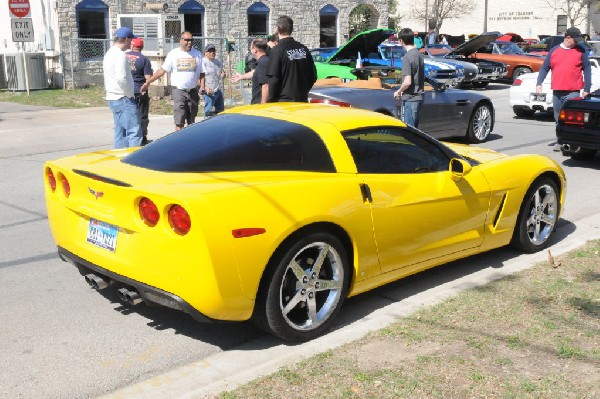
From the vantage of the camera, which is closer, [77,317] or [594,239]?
[77,317]

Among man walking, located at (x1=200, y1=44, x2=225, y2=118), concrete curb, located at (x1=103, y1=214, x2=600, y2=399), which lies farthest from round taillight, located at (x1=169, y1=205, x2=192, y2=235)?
man walking, located at (x1=200, y1=44, x2=225, y2=118)

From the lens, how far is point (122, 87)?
374 inches

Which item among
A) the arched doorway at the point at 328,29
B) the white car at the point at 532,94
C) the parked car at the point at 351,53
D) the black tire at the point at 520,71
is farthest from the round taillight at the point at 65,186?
the arched doorway at the point at 328,29

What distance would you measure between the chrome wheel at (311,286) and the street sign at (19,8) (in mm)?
18917

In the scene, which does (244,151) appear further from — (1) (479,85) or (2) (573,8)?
(2) (573,8)

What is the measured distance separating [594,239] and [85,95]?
1829 centimetres

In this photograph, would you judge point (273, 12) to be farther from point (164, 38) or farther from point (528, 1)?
point (528, 1)

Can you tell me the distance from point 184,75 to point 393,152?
283 inches

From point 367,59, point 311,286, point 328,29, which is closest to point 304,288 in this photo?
point 311,286

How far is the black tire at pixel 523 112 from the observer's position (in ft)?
52.3

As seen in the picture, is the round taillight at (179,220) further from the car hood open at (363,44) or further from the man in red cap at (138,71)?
the car hood open at (363,44)

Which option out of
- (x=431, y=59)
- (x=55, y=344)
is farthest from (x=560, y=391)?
(x=431, y=59)

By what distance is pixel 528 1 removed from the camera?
6034 cm

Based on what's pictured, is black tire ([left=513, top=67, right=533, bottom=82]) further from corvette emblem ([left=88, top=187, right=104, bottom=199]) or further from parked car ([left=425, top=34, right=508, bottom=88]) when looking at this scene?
corvette emblem ([left=88, top=187, right=104, bottom=199])
